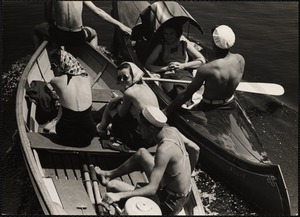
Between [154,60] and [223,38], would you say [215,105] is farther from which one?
[154,60]

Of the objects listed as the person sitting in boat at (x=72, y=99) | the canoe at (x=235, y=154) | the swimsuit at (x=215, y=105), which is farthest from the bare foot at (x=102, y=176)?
the swimsuit at (x=215, y=105)

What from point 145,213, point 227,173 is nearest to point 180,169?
point 145,213

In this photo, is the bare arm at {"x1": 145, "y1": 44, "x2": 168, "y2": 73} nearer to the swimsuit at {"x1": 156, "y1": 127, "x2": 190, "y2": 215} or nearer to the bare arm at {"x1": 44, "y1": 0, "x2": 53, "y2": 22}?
the bare arm at {"x1": 44, "y1": 0, "x2": 53, "y2": 22}

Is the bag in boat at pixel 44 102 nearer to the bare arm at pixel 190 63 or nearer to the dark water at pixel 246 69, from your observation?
the dark water at pixel 246 69

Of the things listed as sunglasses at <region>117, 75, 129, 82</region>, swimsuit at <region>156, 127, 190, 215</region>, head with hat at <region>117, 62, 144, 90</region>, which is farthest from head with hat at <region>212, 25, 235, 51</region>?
swimsuit at <region>156, 127, 190, 215</region>

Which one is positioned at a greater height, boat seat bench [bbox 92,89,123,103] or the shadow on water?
boat seat bench [bbox 92,89,123,103]

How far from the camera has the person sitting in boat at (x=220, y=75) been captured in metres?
7.26

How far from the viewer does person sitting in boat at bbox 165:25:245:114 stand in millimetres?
7262

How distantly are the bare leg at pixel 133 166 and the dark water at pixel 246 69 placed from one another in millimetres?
1430

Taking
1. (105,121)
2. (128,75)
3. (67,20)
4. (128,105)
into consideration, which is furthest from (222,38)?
(67,20)

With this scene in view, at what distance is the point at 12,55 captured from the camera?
1205 cm

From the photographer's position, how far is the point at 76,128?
639 cm

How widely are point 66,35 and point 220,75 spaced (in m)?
3.18

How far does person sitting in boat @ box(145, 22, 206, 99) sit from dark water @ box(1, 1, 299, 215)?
5.35 feet
